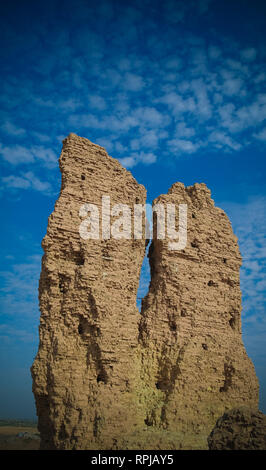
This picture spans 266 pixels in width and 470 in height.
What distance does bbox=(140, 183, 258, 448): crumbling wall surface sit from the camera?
10.3m

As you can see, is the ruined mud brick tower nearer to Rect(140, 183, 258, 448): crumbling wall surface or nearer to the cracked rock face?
Rect(140, 183, 258, 448): crumbling wall surface

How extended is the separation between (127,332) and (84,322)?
1.19m

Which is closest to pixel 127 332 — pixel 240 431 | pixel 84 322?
pixel 84 322

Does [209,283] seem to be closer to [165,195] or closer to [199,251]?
[199,251]

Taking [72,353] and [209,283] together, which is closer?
[72,353]

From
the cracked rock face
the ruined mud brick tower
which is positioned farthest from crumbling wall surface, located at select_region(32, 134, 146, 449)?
the cracked rock face

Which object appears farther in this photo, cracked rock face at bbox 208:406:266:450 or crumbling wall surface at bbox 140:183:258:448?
crumbling wall surface at bbox 140:183:258:448

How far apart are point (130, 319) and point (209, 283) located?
3.25 meters

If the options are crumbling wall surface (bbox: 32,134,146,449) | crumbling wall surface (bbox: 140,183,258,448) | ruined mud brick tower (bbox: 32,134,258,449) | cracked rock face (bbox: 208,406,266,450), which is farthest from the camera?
crumbling wall surface (bbox: 140,183,258,448)

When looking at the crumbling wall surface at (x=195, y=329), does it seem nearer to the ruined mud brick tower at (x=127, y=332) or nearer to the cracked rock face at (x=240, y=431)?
the ruined mud brick tower at (x=127, y=332)

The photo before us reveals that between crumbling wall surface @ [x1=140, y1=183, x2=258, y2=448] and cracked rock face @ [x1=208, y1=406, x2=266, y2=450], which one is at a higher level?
crumbling wall surface @ [x1=140, y1=183, x2=258, y2=448]

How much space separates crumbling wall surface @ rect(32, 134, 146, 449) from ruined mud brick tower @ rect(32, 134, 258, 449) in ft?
0.09
